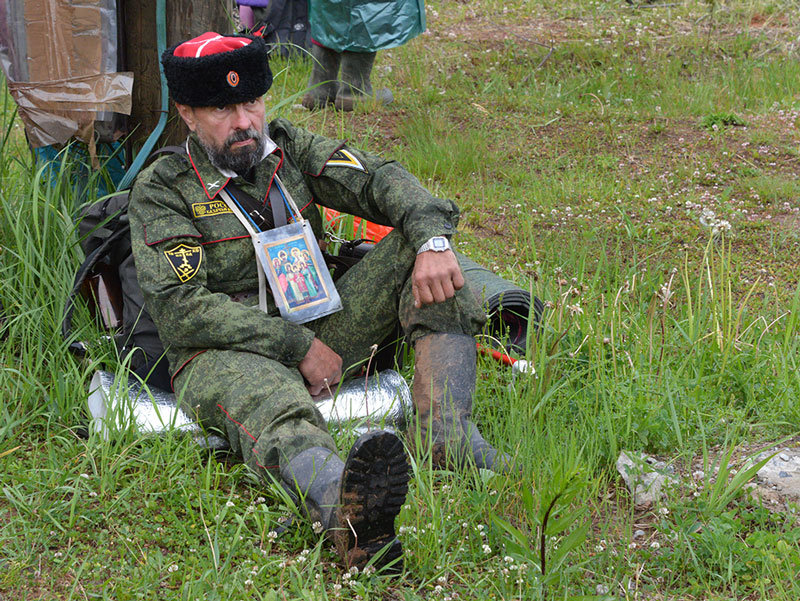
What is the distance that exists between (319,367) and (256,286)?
446mm

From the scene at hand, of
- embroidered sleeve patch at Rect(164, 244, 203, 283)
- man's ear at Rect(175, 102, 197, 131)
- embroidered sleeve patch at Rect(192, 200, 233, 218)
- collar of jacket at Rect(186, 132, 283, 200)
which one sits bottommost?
embroidered sleeve patch at Rect(164, 244, 203, 283)

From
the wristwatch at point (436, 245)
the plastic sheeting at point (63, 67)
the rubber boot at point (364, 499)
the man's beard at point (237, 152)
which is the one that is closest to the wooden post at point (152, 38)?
the plastic sheeting at point (63, 67)

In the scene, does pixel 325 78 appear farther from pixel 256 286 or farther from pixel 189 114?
pixel 256 286

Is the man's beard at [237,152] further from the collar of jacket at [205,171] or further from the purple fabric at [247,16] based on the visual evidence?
the purple fabric at [247,16]

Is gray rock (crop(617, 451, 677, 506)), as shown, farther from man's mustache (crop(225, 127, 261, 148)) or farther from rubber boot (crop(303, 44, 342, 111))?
rubber boot (crop(303, 44, 342, 111))

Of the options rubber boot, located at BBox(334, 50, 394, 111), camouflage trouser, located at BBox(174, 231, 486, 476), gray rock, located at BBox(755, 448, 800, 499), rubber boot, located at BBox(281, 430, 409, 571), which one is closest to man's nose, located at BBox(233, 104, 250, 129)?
camouflage trouser, located at BBox(174, 231, 486, 476)

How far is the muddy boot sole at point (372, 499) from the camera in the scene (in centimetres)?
233

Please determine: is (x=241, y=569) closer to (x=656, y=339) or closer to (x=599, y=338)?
(x=599, y=338)

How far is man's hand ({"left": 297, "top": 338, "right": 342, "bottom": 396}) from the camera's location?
3311 millimetres

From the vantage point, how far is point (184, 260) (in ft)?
10.6

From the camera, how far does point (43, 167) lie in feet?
12.2

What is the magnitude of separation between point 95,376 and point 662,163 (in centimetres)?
408

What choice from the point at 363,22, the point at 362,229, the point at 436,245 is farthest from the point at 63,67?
the point at 363,22

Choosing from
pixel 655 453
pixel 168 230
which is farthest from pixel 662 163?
pixel 168 230
